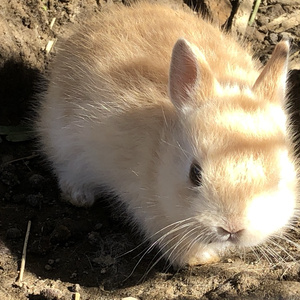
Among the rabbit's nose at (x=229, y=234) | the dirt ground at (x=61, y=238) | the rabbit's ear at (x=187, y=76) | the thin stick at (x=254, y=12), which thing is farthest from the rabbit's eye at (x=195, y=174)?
the thin stick at (x=254, y=12)

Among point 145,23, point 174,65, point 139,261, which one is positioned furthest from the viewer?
point 145,23

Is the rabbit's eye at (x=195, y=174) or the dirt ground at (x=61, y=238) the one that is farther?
the dirt ground at (x=61, y=238)

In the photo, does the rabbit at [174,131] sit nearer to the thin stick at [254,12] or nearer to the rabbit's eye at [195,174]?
the rabbit's eye at [195,174]

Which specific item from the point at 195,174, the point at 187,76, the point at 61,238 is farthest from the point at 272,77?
the point at 61,238

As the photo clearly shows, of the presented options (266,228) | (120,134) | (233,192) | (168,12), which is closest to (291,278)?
(266,228)

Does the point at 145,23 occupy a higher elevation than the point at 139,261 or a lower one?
higher

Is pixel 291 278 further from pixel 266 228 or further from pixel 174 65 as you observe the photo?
pixel 174 65

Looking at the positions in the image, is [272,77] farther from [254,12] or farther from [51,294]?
[254,12]
